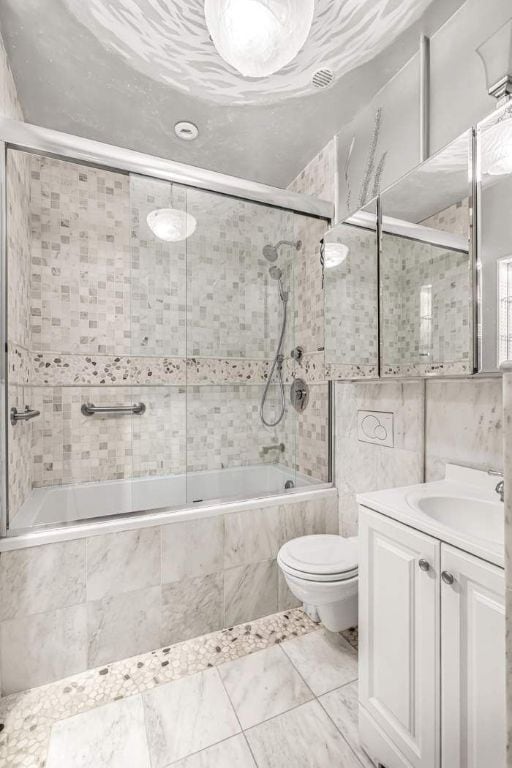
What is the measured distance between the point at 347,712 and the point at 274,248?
223 centimetres

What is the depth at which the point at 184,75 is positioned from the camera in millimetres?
1731

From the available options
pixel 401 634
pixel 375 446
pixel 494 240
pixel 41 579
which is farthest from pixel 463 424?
pixel 41 579

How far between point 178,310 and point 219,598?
1487 mm

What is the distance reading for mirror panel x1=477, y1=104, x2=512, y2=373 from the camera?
3.80ft

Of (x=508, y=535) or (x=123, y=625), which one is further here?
(x=123, y=625)

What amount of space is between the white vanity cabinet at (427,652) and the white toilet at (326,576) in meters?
0.25

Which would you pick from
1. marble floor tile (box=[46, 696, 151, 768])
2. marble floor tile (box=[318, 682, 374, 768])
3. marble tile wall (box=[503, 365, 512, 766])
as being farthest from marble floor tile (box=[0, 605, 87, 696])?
marble tile wall (box=[503, 365, 512, 766])

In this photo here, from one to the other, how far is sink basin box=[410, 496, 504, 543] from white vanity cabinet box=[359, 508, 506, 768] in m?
0.23

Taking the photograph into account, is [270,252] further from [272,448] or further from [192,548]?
[192,548]

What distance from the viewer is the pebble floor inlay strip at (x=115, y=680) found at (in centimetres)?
128

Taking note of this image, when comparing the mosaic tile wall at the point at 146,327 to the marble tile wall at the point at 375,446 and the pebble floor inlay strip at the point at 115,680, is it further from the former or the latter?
the pebble floor inlay strip at the point at 115,680

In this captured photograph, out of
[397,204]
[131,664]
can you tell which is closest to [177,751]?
[131,664]

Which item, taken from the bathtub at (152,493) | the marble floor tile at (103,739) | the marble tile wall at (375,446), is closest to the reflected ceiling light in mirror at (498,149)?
the marble tile wall at (375,446)

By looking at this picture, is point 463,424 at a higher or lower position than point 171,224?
lower
